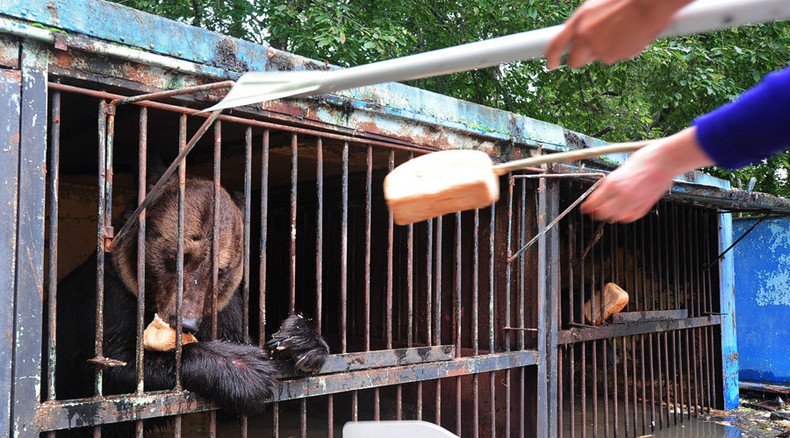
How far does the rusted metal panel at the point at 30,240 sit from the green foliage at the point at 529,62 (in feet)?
19.2

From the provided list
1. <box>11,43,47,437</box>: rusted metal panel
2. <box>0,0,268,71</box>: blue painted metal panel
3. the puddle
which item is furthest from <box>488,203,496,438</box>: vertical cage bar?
<box>11,43,47,437</box>: rusted metal panel

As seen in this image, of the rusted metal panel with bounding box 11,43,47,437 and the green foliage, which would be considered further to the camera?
the green foliage

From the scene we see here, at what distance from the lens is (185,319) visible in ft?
11.7

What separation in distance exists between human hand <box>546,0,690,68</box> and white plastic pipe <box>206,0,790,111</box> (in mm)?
41

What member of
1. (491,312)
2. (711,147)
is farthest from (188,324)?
(711,147)

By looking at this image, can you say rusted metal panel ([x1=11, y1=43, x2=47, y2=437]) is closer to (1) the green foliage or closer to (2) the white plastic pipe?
(2) the white plastic pipe

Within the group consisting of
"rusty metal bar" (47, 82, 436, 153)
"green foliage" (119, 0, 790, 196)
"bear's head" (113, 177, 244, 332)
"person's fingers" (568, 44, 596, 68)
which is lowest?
"bear's head" (113, 177, 244, 332)

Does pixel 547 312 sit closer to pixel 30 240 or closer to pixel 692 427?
pixel 692 427

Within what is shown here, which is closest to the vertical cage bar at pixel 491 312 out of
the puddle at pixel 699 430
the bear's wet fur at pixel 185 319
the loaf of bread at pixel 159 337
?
the bear's wet fur at pixel 185 319

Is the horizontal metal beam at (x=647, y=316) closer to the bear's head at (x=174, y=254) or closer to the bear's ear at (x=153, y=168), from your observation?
the bear's head at (x=174, y=254)

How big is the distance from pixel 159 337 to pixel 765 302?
31.9 ft

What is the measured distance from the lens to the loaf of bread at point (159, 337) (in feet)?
11.3

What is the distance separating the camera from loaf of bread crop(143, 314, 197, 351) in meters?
3.44

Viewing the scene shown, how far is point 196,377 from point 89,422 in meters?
0.54
